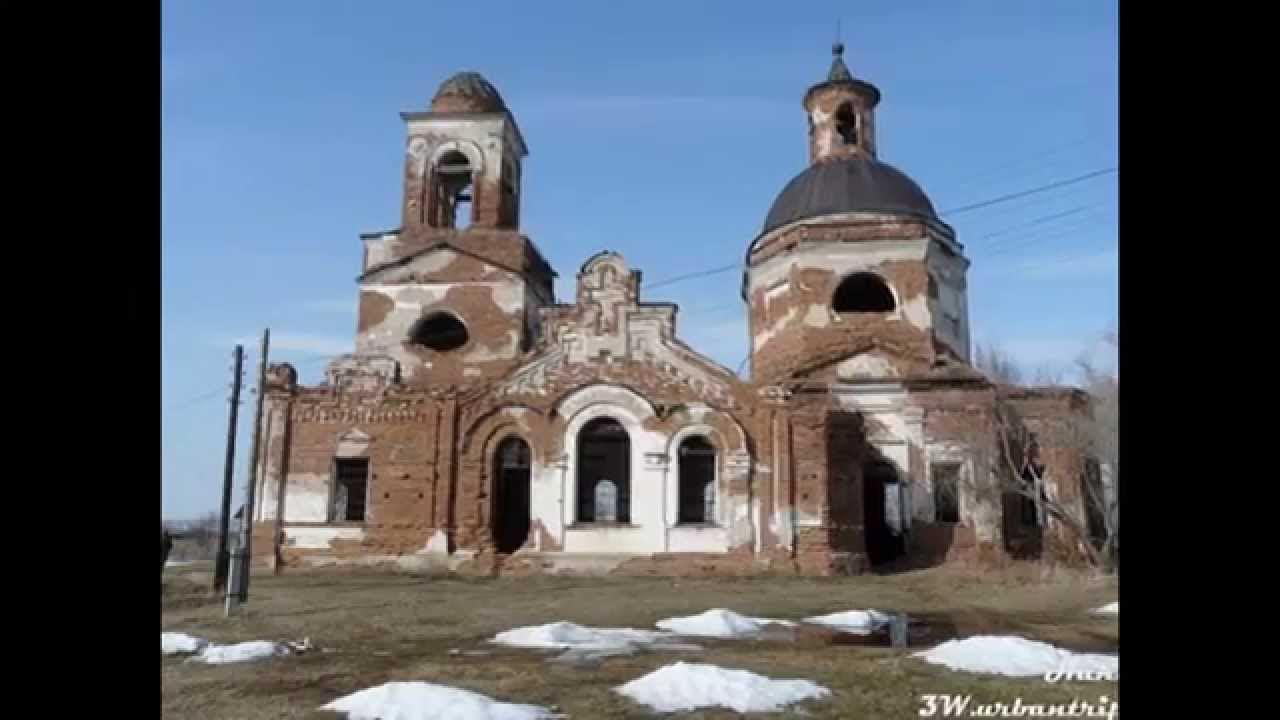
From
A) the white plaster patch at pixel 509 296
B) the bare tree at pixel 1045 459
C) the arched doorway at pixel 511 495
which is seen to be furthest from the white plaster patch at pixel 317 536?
the bare tree at pixel 1045 459

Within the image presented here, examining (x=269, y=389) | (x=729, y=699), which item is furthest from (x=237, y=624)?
(x=269, y=389)

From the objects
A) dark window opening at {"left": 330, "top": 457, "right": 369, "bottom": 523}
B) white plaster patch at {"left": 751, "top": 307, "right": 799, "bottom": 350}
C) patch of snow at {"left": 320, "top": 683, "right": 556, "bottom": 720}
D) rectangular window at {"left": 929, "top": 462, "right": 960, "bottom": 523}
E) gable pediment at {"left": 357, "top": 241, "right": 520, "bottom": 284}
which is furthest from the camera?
gable pediment at {"left": 357, "top": 241, "right": 520, "bottom": 284}

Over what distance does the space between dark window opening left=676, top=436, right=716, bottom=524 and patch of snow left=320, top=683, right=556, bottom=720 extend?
14165 millimetres

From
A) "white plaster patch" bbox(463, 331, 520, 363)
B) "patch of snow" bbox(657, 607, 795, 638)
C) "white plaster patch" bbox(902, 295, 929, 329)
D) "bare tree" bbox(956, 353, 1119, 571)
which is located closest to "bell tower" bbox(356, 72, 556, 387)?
"white plaster patch" bbox(463, 331, 520, 363)

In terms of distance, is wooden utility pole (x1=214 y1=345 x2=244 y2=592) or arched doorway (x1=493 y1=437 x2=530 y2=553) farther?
arched doorway (x1=493 y1=437 x2=530 y2=553)

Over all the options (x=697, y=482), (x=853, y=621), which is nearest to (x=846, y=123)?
(x=697, y=482)

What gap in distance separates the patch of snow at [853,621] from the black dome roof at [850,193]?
583 inches

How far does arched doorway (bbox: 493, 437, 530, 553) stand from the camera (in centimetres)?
2219

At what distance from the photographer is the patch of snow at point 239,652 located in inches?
388

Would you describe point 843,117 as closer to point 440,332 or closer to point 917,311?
point 917,311

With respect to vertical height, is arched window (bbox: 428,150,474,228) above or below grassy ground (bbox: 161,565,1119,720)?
above

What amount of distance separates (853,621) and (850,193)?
1611cm

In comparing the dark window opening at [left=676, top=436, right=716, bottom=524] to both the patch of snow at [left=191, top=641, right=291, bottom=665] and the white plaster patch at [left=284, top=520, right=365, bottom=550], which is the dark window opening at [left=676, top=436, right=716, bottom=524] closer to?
the white plaster patch at [left=284, top=520, right=365, bottom=550]

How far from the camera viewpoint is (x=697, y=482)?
24125 millimetres
